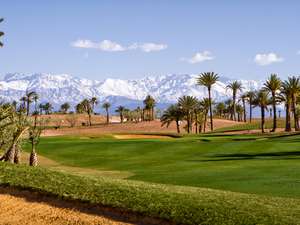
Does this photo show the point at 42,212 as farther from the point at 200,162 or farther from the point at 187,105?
the point at 187,105

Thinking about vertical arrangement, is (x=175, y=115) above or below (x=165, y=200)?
above

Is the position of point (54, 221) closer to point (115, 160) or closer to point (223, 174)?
point (223, 174)

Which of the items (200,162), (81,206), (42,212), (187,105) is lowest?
(200,162)

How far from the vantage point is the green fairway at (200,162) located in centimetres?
2900

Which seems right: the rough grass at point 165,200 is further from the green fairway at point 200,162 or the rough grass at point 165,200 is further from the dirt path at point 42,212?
the green fairway at point 200,162

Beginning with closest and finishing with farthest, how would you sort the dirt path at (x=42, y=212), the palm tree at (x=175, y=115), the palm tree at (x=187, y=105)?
the dirt path at (x=42, y=212) → the palm tree at (x=187, y=105) → the palm tree at (x=175, y=115)

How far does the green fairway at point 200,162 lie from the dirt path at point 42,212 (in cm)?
1029

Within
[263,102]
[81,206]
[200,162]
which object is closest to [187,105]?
[263,102]

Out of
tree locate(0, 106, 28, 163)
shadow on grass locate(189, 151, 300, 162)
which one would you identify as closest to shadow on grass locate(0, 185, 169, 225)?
tree locate(0, 106, 28, 163)

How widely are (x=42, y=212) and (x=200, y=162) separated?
2784cm

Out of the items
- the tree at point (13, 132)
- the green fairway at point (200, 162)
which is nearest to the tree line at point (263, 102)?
the green fairway at point (200, 162)

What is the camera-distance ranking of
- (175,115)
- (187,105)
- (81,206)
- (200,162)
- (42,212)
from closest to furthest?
1. (42,212)
2. (81,206)
3. (200,162)
4. (187,105)
5. (175,115)

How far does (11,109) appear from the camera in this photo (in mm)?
30734

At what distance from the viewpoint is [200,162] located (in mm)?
44062
